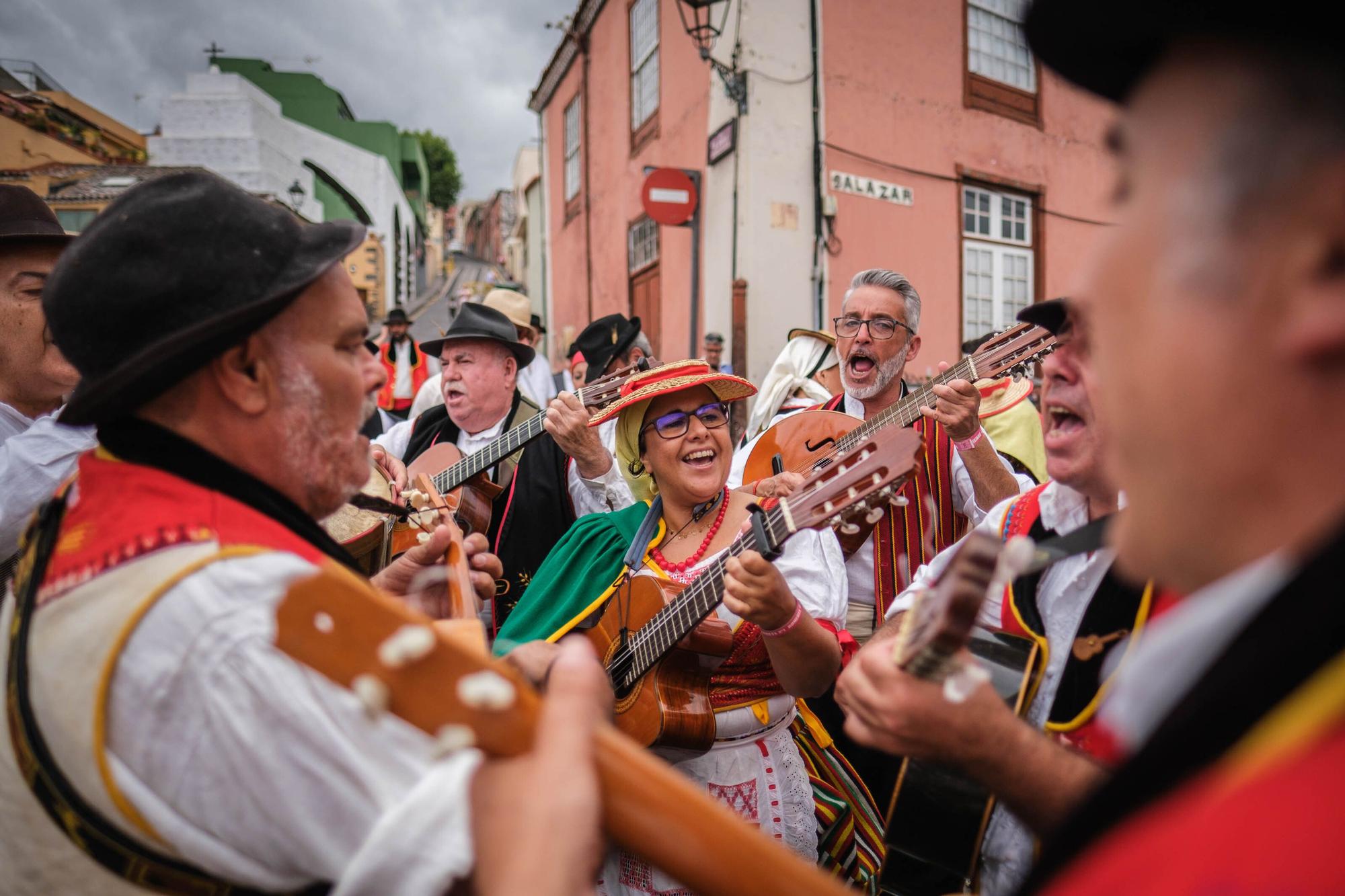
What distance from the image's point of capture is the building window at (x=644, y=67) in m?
12.2

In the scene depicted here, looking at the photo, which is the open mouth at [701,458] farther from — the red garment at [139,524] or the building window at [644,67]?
the building window at [644,67]

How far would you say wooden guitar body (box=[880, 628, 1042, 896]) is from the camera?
1597 mm

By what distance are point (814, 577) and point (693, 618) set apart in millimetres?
458

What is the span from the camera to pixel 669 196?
9.27 m

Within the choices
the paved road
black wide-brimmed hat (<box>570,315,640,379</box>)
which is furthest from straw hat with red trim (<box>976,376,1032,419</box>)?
the paved road

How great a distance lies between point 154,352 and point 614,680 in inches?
71.1

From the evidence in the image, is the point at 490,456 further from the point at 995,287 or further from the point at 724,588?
the point at 995,287

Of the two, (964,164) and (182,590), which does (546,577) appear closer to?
(182,590)

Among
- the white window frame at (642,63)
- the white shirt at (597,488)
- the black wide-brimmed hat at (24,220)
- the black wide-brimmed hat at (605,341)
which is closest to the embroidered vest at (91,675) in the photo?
the black wide-brimmed hat at (24,220)

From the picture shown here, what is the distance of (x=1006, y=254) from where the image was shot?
11.1 meters

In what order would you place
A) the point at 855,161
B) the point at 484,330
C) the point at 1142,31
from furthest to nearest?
the point at 855,161 < the point at 484,330 < the point at 1142,31

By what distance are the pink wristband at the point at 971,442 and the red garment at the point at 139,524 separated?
8.66 feet

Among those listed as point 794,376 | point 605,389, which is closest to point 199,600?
point 605,389

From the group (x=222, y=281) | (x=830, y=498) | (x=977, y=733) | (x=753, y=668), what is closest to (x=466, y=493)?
(x=753, y=668)
